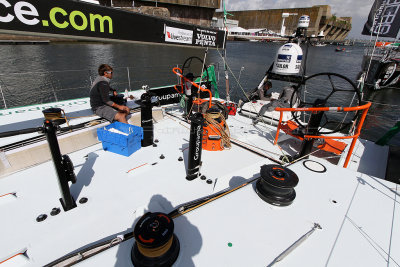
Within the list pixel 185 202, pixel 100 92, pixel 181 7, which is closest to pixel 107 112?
pixel 100 92

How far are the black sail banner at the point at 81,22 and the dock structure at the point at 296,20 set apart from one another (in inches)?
3729

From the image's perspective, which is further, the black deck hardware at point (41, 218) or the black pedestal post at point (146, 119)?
the black pedestal post at point (146, 119)

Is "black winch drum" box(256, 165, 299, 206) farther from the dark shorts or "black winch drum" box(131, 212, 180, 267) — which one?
the dark shorts

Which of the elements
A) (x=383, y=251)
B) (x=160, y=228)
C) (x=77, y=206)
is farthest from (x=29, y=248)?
(x=383, y=251)

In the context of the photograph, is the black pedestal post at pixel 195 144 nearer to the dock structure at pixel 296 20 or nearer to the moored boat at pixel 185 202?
→ the moored boat at pixel 185 202

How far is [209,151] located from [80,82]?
14.2 meters

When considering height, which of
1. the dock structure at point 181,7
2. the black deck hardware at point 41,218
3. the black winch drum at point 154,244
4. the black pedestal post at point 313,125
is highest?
the dock structure at point 181,7

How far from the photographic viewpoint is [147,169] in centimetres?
368

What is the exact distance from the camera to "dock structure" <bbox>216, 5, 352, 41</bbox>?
8862 cm

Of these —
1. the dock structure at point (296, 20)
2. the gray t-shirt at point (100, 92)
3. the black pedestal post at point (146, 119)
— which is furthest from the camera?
the dock structure at point (296, 20)

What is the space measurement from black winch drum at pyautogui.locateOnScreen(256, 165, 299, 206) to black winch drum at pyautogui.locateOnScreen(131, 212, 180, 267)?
1.19 m

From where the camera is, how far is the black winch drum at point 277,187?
2229mm

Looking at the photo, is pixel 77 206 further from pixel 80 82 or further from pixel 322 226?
pixel 80 82

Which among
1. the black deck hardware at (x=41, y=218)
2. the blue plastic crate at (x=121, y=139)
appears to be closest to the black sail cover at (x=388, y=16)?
the blue plastic crate at (x=121, y=139)
